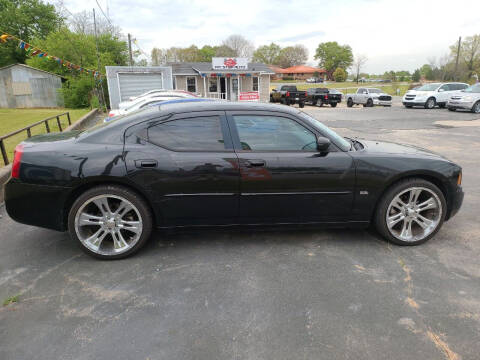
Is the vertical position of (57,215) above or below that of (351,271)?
above

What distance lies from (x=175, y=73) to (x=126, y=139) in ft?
87.2

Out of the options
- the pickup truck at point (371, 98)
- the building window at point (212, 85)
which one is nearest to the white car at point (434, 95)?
the pickup truck at point (371, 98)

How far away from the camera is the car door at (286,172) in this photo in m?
3.36

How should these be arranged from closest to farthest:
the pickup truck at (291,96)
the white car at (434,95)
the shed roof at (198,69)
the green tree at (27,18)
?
the white car at (434,95), the pickup truck at (291,96), the shed roof at (198,69), the green tree at (27,18)

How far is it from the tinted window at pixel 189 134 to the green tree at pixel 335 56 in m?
112

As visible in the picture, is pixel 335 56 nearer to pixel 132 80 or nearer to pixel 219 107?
pixel 132 80

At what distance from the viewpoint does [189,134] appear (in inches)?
133

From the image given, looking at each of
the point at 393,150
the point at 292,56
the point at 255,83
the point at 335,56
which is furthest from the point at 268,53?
the point at 393,150

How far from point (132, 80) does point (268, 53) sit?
10012 cm

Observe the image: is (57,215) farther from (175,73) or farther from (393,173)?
(175,73)

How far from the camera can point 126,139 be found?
332 cm

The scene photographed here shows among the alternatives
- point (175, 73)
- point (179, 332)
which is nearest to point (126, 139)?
point (179, 332)

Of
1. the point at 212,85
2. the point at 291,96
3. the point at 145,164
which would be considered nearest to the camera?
the point at 145,164

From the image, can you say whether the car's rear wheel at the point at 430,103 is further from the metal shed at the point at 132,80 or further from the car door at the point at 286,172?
the car door at the point at 286,172
